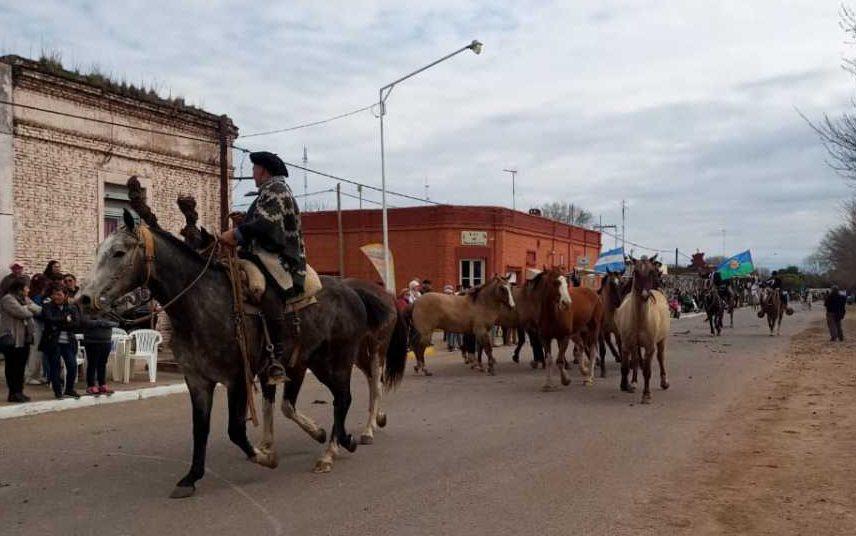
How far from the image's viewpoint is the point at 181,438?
838cm

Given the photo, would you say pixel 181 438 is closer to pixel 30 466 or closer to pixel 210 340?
pixel 30 466

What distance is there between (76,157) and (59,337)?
6026mm

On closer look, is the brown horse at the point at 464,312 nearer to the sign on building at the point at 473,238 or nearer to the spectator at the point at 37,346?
the spectator at the point at 37,346

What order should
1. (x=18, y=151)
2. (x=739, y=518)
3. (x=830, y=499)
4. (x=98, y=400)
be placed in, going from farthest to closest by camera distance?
(x=18, y=151), (x=98, y=400), (x=830, y=499), (x=739, y=518)

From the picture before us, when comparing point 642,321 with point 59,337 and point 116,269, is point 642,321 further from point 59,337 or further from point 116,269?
point 59,337

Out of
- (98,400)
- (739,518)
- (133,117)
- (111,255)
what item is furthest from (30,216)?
(739,518)

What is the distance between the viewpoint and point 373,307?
7934 millimetres

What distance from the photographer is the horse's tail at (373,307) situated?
25.9 ft

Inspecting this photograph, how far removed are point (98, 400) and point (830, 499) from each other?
9.90m

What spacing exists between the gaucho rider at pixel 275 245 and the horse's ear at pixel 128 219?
30.3 inches

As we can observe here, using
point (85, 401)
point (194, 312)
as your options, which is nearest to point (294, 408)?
point (194, 312)

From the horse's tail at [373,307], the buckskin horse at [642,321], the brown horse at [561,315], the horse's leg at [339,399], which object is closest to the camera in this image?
the horse's leg at [339,399]

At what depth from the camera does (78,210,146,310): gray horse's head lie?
18.6 ft

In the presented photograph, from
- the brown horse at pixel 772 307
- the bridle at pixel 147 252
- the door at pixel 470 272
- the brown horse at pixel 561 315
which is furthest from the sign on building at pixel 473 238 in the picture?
the bridle at pixel 147 252
